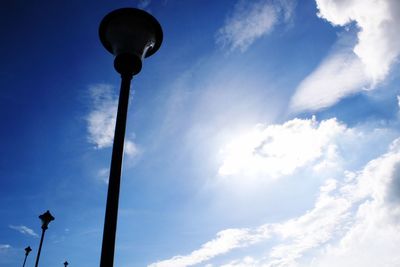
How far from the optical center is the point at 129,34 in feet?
11.7

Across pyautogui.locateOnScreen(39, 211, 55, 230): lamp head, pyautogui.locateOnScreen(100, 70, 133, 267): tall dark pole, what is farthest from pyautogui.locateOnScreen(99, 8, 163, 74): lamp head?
pyautogui.locateOnScreen(39, 211, 55, 230): lamp head

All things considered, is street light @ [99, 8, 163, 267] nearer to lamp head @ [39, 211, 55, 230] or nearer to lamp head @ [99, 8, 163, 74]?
lamp head @ [99, 8, 163, 74]

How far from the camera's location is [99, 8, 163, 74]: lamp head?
3499mm

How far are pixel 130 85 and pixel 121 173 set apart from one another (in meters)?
1.23

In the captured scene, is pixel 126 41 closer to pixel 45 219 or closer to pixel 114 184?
pixel 114 184

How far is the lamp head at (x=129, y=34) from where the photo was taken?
3.50 m

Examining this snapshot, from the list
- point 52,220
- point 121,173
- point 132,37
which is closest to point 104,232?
point 121,173

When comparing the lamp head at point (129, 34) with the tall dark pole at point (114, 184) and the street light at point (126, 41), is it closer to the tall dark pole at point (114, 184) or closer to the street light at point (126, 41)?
the street light at point (126, 41)

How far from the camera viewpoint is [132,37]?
3564mm

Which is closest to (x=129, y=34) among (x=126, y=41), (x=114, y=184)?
(x=126, y=41)

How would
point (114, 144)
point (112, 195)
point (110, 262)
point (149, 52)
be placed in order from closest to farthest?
point (110, 262) → point (112, 195) → point (114, 144) → point (149, 52)

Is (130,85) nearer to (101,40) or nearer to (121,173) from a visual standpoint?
(101,40)

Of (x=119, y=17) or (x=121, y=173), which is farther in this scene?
(x=119, y=17)

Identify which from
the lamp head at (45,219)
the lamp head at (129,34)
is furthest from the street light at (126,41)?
the lamp head at (45,219)
